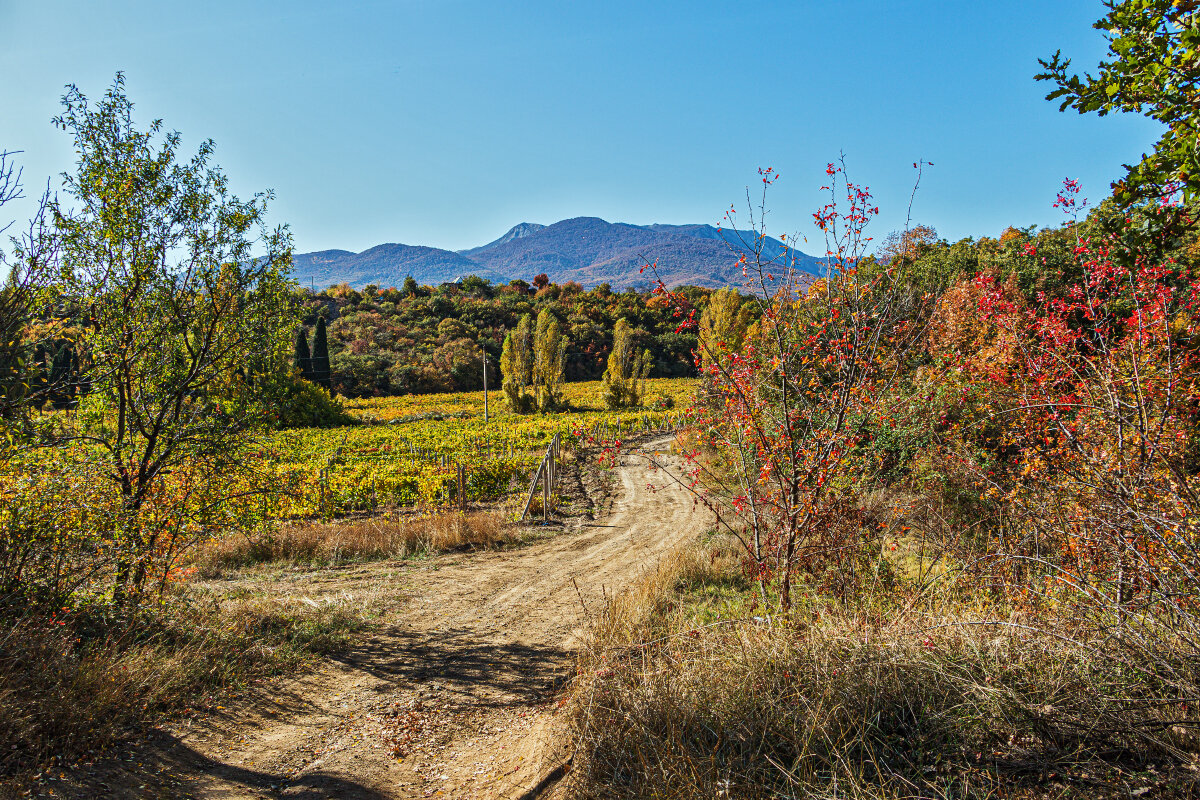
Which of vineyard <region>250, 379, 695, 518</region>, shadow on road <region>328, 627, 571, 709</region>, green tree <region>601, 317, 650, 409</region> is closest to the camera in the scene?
shadow on road <region>328, 627, 571, 709</region>

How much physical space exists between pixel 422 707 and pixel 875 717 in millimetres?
4031

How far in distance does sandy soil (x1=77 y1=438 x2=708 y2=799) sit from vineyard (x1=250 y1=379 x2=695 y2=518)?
7.74ft

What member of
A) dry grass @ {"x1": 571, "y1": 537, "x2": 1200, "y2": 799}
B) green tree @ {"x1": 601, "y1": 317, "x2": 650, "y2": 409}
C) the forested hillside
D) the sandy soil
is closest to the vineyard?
green tree @ {"x1": 601, "y1": 317, "x2": 650, "y2": 409}

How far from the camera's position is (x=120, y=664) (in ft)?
16.0

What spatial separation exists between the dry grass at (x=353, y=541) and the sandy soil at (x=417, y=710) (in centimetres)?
117

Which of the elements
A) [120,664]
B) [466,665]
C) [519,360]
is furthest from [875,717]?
[519,360]

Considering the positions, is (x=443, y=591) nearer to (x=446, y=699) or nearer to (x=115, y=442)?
(x=446, y=699)

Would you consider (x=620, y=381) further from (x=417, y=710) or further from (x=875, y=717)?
(x=875, y=717)

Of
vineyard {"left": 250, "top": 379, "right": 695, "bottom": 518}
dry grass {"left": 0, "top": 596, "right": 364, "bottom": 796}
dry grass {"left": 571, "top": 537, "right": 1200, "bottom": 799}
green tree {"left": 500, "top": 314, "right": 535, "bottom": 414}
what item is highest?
green tree {"left": 500, "top": 314, "right": 535, "bottom": 414}

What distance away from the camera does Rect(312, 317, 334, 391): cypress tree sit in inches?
1997

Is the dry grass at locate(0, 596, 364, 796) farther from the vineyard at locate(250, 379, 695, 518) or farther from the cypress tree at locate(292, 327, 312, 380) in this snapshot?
the cypress tree at locate(292, 327, 312, 380)

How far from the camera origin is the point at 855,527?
5668mm

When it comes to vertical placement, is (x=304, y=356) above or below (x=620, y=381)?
above

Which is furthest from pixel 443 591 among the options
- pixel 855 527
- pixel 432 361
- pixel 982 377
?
pixel 432 361
